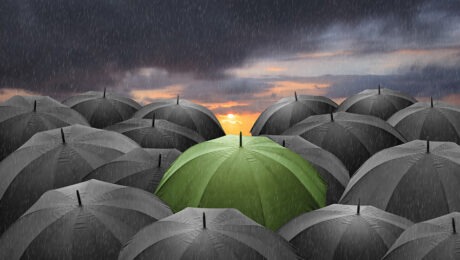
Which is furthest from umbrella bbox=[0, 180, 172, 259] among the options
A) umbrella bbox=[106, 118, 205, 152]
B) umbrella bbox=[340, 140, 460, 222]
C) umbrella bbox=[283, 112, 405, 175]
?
umbrella bbox=[283, 112, 405, 175]

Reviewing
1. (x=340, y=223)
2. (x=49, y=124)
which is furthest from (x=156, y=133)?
(x=340, y=223)

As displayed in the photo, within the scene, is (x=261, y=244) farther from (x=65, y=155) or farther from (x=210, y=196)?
(x=65, y=155)

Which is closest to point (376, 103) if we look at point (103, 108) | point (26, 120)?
point (103, 108)

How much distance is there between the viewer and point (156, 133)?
13.5 metres

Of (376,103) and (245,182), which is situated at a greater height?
(376,103)

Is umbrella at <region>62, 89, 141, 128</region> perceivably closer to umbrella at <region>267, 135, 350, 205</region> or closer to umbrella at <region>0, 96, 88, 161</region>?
umbrella at <region>0, 96, 88, 161</region>

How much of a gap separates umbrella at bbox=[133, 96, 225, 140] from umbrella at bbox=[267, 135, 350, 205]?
4.57 m

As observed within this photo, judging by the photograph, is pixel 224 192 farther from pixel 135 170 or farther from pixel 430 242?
pixel 430 242

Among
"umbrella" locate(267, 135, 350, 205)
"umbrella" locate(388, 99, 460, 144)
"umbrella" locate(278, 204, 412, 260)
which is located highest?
"umbrella" locate(388, 99, 460, 144)

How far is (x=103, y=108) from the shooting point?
1756 centimetres

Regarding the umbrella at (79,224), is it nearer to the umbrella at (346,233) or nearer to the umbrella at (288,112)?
the umbrella at (346,233)

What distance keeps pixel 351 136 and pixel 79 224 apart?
269 inches

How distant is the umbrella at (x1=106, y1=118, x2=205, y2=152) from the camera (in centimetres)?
1340

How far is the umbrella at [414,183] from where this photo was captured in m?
9.47
